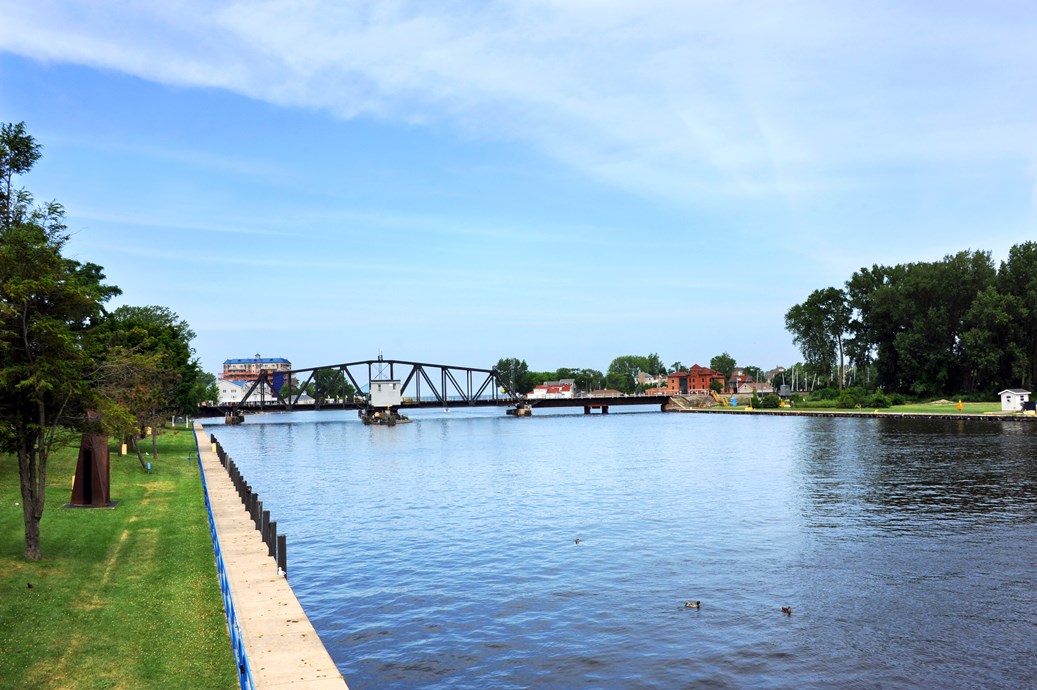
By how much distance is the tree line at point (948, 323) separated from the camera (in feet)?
427

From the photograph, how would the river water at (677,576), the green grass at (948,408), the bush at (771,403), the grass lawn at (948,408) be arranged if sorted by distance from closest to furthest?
the river water at (677,576) < the green grass at (948,408) < the grass lawn at (948,408) < the bush at (771,403)

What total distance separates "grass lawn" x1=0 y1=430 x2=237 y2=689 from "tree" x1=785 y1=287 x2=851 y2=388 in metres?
165

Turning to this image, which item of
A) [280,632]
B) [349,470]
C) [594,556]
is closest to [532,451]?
[349,470]

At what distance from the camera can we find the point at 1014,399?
12006cm

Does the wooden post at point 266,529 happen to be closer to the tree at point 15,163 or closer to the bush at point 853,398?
the tree at point 15,163

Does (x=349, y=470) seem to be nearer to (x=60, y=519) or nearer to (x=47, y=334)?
(x=60, y=519)

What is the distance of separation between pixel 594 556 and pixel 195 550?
15.0m

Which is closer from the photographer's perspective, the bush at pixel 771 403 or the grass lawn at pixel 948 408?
the grass lawn at pixel 948 408

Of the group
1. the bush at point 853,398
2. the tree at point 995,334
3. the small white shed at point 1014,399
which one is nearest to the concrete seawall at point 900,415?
the small white shed at point 1014,399

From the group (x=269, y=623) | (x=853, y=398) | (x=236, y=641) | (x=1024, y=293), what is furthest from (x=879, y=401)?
(x=236, y=641)

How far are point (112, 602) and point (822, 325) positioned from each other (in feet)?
593

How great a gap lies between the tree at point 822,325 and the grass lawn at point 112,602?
165 metres

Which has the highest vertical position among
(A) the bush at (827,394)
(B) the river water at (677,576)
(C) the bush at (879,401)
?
(A) the bush at (827,394)

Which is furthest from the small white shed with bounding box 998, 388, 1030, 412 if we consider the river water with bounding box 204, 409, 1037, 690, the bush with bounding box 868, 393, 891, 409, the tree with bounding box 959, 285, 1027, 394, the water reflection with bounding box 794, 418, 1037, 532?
the river water with bounding box 204, 409, 1037, 690
